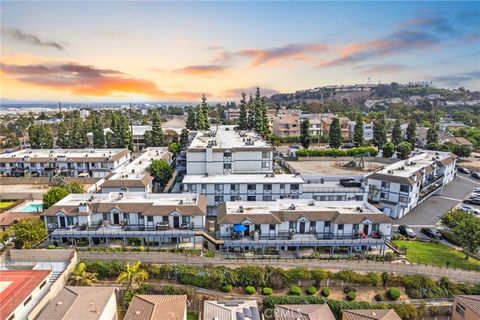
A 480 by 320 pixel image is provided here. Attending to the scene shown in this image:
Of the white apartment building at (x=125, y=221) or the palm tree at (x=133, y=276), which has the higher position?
the white apartment building at (x=125, y=221)

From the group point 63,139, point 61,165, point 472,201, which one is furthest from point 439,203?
point 63,139

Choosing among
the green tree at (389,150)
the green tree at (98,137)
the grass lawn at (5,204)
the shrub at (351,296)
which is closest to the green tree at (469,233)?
the shrub at (351,296)

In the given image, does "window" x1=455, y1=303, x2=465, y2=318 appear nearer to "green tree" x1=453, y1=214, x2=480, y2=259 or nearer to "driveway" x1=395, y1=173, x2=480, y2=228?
"green tree" x1=453, y1=214, x2=480, y2=259

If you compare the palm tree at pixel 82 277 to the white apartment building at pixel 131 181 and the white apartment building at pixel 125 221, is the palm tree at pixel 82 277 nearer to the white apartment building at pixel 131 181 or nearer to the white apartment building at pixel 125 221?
the white apartment building at pixel 125 221

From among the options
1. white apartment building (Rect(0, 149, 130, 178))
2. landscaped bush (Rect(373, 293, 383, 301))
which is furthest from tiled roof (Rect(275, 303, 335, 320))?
white apartment building (Rect(0, 149, 130, 178))

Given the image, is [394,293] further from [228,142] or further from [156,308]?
[228,142]

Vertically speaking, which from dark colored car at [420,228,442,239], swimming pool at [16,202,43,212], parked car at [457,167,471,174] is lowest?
dark colored car at [420,228,442,239]
